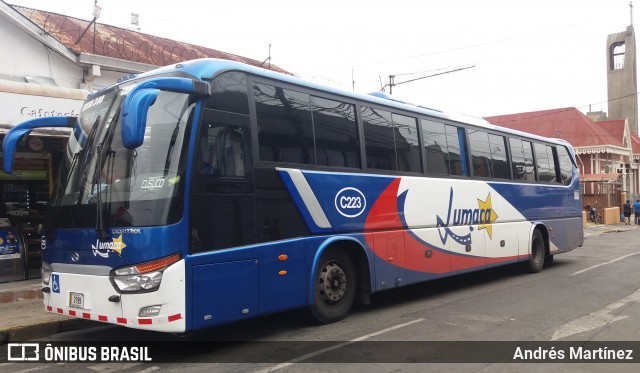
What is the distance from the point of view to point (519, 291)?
1041cm

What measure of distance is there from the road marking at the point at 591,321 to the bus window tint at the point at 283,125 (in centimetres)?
400

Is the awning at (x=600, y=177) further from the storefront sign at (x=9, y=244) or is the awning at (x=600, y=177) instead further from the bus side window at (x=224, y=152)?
the bus side window at (x=224, y=152)

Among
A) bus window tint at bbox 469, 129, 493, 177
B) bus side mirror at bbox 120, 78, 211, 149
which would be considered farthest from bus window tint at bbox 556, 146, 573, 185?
bus side mirror at bbox 120, 78, 211, 149

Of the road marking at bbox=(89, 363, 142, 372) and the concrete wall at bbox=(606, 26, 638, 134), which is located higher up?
the concrete wall at bbox=(606, 26, 638, 134)

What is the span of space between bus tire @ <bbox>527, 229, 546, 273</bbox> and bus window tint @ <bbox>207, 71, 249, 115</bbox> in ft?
30.2

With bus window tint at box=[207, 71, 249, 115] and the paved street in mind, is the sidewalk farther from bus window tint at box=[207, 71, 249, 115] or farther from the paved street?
bus window tint at box=[207, 71, 249, 115]

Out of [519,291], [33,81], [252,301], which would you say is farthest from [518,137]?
[33,81]

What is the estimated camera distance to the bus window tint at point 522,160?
1275 centimetres

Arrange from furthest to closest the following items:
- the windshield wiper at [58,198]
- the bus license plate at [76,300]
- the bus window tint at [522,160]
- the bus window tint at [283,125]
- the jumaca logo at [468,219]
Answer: the bus window tint at [522,160], the jumaca logo at [468,219], the bus window tint at [283,125], the windshield wiper at [58,198], the bus license plate at [76,300]

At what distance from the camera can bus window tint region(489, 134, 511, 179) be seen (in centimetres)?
1190

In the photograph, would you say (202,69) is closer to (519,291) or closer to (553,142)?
(519,291)

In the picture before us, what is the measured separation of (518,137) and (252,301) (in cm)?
916

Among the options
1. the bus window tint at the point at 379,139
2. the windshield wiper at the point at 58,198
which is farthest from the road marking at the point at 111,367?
the bus window tint at the point at 379,139

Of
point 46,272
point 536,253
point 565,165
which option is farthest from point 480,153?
point 46,272
